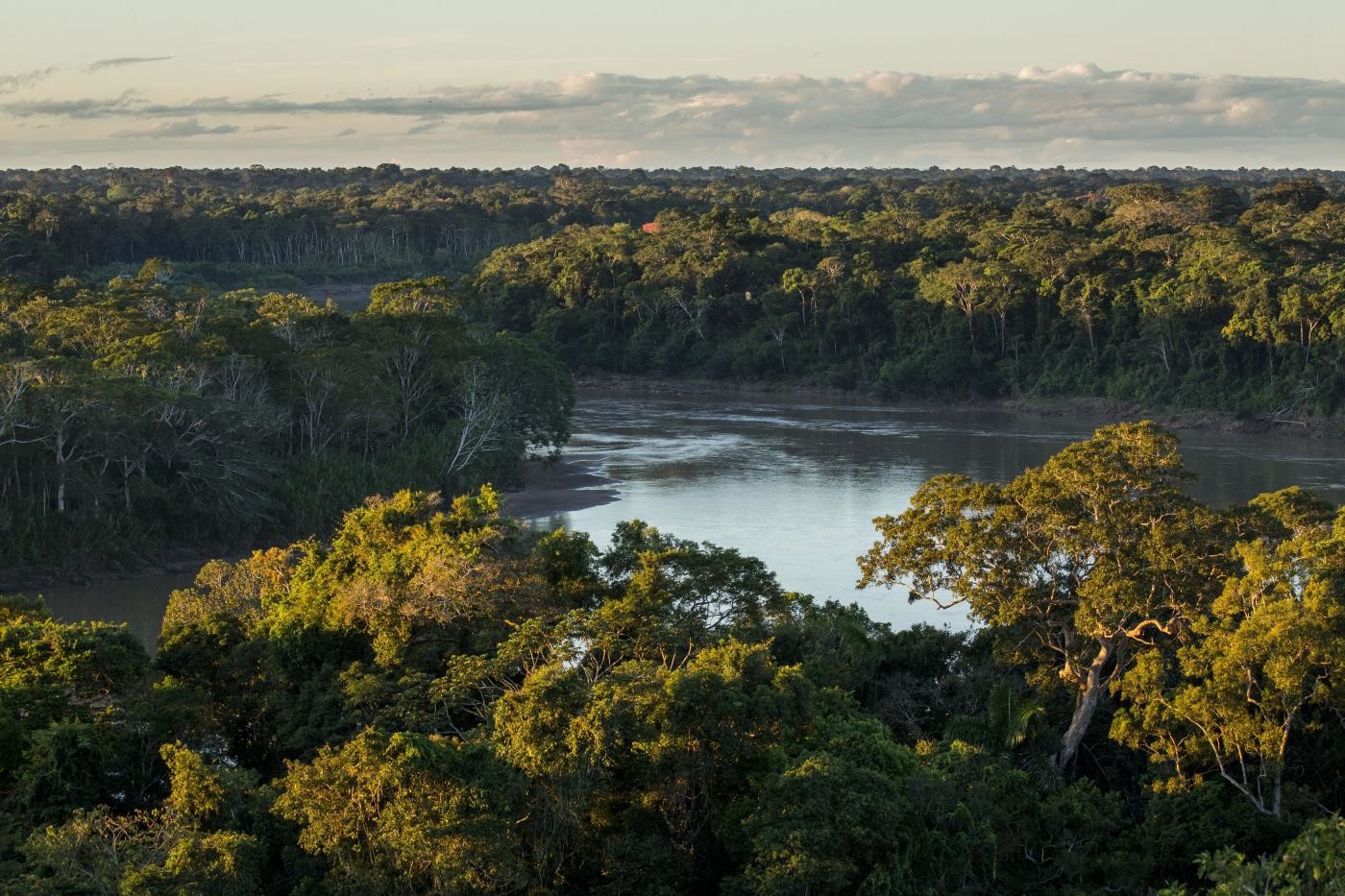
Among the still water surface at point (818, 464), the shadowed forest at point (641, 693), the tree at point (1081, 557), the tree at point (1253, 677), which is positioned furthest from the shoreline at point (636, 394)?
the tree at point (1253, 677)

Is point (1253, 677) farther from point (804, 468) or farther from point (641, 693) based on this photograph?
point (804, 468)

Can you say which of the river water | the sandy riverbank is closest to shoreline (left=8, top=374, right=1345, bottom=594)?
the sandy riverbank

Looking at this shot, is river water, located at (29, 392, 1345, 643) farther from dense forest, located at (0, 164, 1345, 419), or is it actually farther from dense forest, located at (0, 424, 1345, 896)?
dense forest, located at (0, 424, 1345, 896)

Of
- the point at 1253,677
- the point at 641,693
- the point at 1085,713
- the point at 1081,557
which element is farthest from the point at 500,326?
the point at 641,693

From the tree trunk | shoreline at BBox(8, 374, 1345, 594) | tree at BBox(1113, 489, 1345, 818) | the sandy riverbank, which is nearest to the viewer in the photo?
tree at BBox(1113, 489, 1345, 818)

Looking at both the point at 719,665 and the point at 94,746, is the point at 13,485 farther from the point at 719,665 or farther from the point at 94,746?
the point at 719,665

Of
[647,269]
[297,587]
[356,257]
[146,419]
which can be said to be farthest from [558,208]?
[297,587]

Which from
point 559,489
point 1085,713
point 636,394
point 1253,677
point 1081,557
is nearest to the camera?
point 1253,677
